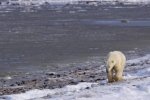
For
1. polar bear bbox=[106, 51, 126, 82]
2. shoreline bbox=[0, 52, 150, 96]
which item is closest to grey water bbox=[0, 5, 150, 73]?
shoreline bbox=[0, 52, 150, 96]

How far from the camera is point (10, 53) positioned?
27.4 m

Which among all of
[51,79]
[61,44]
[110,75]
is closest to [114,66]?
[110,75]

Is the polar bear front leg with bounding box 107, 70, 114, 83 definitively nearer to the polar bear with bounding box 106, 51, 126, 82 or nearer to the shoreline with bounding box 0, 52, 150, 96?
the polar bear with bounding box 106, 51, 126, 82

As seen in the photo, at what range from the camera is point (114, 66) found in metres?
14.1

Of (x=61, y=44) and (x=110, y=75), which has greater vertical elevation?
(x=110, y=75)

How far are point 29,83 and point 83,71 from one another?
3.26 meters

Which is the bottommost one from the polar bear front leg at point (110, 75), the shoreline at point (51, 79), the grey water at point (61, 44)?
the grey water at point (61, 44)

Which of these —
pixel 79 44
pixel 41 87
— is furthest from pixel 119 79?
pixel 79 44

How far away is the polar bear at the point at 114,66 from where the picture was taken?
13.9m

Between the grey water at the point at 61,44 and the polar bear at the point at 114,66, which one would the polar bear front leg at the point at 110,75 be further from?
the grey water at the point at 61,44

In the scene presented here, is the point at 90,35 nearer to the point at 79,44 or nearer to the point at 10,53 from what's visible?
the point at 79,44

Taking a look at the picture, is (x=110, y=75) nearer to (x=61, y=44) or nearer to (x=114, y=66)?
(x=114, y=66)

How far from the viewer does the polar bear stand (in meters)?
13.9

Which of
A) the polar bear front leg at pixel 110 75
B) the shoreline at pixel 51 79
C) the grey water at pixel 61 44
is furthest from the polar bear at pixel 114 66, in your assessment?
the grey water at pixel 61 44
